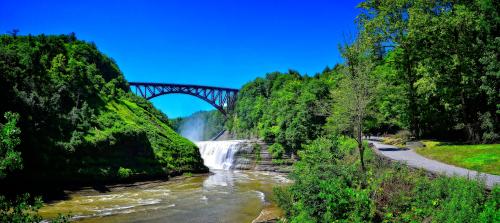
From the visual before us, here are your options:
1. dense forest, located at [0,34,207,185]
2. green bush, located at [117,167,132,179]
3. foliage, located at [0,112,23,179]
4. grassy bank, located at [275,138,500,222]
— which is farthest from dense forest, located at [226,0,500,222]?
green bush, located at [117,167,132,179]

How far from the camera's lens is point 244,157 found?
152ft

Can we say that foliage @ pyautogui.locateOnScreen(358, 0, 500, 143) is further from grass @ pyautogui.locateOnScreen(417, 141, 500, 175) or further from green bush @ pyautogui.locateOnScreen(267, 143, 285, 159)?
green bush @ pyautogui.locateOnScreen(267, 143, 285, 159)

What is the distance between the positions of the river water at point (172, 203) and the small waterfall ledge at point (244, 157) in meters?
9.98

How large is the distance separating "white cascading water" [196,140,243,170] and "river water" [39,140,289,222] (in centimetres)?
1428

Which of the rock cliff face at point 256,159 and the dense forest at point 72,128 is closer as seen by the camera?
the dense forest at point 72,128

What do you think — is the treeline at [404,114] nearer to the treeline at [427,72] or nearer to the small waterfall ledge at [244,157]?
the treeline at [427,72]

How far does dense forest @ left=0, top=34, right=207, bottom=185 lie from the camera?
82.9 ft

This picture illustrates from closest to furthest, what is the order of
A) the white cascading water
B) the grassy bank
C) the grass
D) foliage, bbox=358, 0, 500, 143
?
the grassy bank → the grass → foliage, bbox=358, 0, 500, 143 → the white cascading water

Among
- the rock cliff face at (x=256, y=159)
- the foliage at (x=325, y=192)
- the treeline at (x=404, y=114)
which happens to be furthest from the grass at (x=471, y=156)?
the rock cliff face at (x=256, y=159)

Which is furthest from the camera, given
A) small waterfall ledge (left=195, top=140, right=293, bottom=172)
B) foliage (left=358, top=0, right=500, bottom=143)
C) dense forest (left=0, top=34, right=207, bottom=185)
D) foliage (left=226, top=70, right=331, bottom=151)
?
small waterfall ledge (left=195, top=140, right=293, bottom=172)

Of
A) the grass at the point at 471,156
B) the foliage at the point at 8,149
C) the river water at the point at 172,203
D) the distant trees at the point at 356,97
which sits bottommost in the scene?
the river water at the point at 172,203

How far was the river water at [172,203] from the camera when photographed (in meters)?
18.9

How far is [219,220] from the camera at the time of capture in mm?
18109

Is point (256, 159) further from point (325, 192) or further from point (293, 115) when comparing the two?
point (325, 192)
